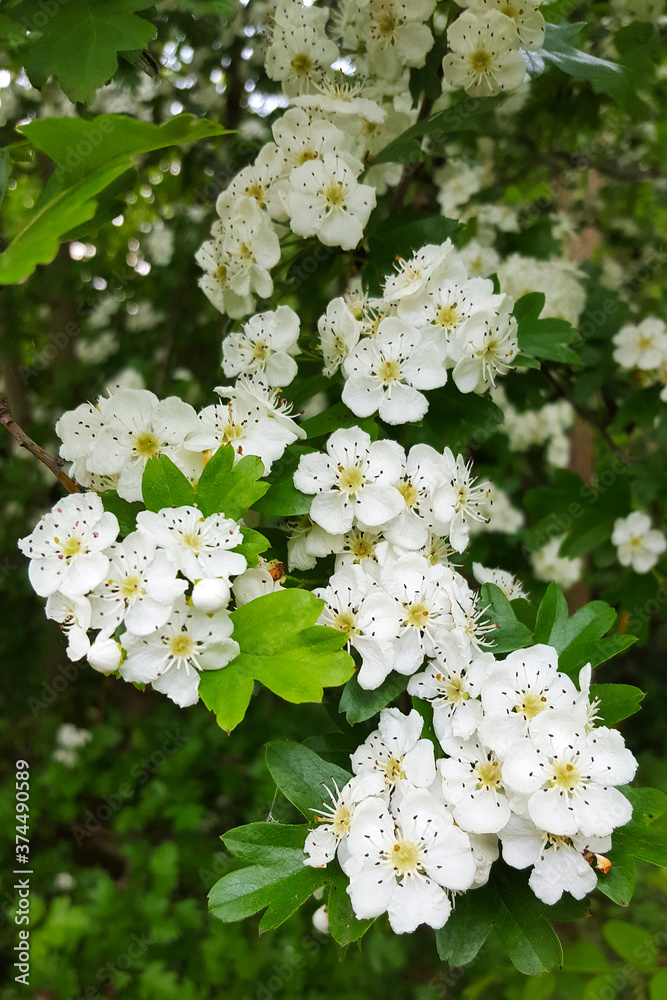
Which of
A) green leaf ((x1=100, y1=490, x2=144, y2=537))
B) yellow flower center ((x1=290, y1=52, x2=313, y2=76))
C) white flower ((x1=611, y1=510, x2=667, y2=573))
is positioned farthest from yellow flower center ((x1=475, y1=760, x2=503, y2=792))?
yellow flower center ((x1=290, y1=52, x2=313, y2=76))

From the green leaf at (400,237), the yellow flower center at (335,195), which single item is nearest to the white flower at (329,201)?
the yellow flower center at (335,195)

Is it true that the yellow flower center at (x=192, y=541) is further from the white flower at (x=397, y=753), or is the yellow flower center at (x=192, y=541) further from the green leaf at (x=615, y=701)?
the green leaf at (x=615, y=701)

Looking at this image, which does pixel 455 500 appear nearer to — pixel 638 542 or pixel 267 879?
pixel 267 879

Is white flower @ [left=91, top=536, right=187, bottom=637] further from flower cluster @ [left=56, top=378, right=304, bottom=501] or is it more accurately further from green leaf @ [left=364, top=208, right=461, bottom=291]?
green leaf @ [left=364, top=208, right=461, bottom=291]

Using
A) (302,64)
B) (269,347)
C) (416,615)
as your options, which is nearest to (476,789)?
(416,615)

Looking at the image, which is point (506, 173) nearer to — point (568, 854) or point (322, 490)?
point (322, 490)
